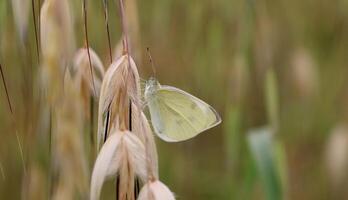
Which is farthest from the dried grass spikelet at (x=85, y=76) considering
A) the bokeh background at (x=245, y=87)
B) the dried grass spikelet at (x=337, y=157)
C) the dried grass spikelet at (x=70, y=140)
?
the dried grass spikelet at (x=337, y=157)

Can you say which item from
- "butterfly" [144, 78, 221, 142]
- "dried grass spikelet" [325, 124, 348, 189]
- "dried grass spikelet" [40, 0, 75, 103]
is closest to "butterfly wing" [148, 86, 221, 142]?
"butterfly" [144, 78, 221, 142]

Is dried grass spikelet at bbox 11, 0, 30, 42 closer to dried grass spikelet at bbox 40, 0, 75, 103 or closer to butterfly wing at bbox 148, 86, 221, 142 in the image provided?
dried grass spikelet at bbox 40, 0, 75, 103

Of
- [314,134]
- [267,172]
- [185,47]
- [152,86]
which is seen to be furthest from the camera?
[314,134]

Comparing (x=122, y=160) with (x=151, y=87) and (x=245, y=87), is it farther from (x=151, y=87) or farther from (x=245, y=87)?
(x=245, y=87)

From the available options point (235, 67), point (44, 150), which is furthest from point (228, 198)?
point (44, 150)

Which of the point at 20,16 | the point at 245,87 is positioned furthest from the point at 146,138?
the point at 245,87

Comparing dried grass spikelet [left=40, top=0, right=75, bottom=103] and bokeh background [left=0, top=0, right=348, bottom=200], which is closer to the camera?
dried grass spikelet [left=40, top=0, right=75, bottom=103]

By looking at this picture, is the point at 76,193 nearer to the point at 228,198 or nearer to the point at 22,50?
the point at 22,50
